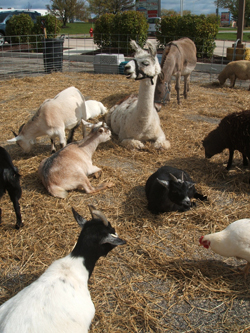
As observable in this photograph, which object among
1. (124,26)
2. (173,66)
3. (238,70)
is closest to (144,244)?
(173,66)

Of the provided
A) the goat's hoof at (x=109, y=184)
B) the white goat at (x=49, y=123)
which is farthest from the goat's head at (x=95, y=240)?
the white goat at (x=49, y=123)

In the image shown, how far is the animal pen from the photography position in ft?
8.99

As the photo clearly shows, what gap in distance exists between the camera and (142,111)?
608 cm

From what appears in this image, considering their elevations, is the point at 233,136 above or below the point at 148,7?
below

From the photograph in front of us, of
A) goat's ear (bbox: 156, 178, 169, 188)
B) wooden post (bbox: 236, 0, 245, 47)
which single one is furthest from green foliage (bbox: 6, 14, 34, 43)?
goat's ear (bbox: 156, 178, 169, 188)

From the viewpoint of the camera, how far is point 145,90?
5.94 m

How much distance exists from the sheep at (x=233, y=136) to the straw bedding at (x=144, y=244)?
0.36 metres

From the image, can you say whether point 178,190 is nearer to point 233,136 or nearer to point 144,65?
point 233,136

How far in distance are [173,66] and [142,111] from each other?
12.3ft

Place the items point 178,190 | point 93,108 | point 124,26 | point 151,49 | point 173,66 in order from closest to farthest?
point 178,190, point 151,49, point 93,108, point 173,66, point 124,26

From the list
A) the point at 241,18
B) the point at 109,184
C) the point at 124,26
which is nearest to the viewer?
the point at 109,184

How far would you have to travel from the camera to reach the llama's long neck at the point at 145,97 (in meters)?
5.91

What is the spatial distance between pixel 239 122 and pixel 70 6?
186ft

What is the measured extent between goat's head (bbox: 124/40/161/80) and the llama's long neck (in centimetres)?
15
